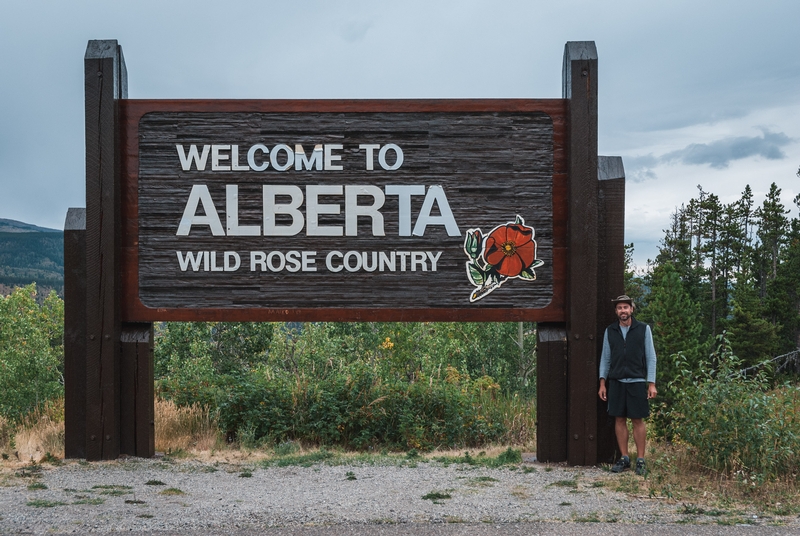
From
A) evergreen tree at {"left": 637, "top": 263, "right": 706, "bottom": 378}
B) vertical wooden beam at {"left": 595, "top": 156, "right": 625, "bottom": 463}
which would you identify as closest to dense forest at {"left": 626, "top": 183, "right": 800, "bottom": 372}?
evergreen tree at {"left": 637, "top": 263, "right": 706, "bottom": 378}

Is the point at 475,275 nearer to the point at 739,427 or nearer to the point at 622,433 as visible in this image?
the point at 622,433

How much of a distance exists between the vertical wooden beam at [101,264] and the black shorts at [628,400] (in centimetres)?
513

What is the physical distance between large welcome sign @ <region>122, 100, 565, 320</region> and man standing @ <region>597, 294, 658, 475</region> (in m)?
0.76

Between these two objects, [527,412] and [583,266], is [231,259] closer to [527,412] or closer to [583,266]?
[583,266]

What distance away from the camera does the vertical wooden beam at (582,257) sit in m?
7.35

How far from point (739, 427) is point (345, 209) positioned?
14.3ft

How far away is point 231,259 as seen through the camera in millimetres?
7641

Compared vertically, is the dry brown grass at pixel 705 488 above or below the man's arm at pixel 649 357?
below

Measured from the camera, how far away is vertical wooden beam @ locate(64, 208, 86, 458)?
7.56 meters

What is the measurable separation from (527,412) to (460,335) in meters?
6.74

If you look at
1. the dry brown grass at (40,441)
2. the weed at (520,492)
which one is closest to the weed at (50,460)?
the dry brown grass at (40,441)

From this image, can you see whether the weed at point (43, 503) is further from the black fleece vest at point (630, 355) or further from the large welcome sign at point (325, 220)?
the black fleece vest at point (630, 355)

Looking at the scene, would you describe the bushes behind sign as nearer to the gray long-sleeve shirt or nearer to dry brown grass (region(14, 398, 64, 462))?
dry brown grass (region(14, 398, 64, 462))

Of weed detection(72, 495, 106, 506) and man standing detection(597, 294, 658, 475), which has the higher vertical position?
man standing detection(597, 294, 658, 475)
